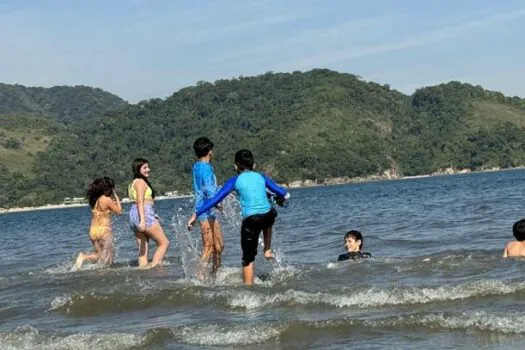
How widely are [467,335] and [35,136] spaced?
184 m

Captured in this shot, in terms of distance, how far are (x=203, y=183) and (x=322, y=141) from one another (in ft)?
499

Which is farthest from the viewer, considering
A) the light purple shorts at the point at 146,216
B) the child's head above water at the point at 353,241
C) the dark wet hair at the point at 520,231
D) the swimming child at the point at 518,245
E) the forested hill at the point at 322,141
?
the forested hill at the point at 322,141

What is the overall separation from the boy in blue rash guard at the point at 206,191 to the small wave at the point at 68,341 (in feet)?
9.68

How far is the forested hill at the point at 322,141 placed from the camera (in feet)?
516

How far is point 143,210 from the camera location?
12109 mm

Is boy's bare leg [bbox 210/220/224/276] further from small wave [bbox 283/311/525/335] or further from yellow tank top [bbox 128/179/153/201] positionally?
small wave [bbox 283/311/525/335]

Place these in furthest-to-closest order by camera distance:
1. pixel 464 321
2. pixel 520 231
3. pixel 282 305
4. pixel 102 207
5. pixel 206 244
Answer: pixel 102 207
pixel 520 231
pixel 206 244
pixel 282 305
pixel 464 321

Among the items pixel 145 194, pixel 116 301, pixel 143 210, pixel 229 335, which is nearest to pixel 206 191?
pixel 116 301

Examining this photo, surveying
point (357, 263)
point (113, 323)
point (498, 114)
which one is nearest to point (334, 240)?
point (357, 263)

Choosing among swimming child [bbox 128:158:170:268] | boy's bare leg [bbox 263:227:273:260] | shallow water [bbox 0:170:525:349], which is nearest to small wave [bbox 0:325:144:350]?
shallow water [bbox 0:170:525:349]

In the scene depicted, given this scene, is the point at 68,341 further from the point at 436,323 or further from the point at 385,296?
the point at 436,323

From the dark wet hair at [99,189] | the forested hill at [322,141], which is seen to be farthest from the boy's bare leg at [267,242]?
the forested hill at [322,141]

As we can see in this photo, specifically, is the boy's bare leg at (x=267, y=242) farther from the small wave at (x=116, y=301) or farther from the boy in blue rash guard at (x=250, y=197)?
the small wave at (x=116, y=301)

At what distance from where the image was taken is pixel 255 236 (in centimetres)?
962
